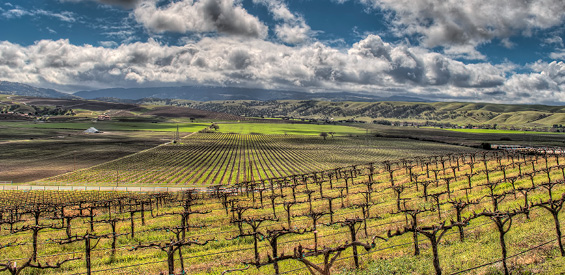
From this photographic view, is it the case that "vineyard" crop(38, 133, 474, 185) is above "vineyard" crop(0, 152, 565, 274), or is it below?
below

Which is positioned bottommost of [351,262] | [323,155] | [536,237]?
[323,155]

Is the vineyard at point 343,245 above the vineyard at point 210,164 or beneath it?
above

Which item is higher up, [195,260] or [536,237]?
[536,237]

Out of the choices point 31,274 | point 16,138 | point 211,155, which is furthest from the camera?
point 16,138

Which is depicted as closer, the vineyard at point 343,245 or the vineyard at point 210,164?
the vineyard at point 343,245

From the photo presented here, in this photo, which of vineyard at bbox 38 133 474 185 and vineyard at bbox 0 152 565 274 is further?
vineyard at bbox 38 133 474 185

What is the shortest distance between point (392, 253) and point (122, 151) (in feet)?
482

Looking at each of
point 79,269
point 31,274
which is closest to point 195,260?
point 79,269

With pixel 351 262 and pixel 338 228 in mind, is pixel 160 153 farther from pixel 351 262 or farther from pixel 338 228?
pixel 351 262

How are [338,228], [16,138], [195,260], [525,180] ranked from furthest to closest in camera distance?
[16,138], [525,180], [338,228], [195,260]

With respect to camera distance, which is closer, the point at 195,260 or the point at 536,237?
the point at 536,237

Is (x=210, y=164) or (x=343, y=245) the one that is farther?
(x=210, y=164)

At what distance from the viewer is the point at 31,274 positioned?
21.2 meters

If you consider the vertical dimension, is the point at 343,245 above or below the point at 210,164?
above
